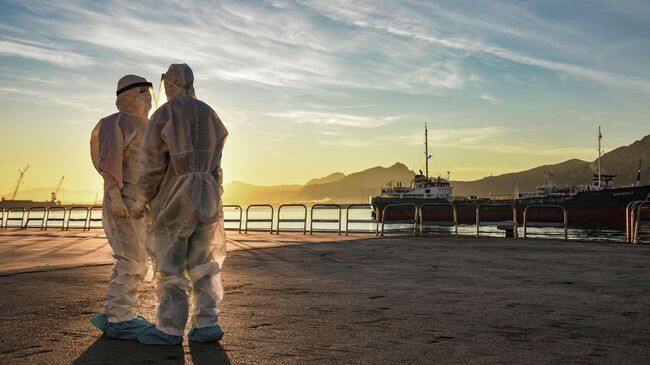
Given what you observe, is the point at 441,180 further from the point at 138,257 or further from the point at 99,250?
the point at 138,257

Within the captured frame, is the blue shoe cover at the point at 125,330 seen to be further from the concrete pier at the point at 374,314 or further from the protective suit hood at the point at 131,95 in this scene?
the protective suit hood at the point at 131,95

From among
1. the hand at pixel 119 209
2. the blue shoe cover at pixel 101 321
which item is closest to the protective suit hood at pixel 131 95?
the hand at pixel 119 209

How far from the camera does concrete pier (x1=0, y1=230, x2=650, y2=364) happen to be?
3482 mm

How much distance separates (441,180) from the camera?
275 feet

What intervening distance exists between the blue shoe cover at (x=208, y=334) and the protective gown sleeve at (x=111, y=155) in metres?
1.18

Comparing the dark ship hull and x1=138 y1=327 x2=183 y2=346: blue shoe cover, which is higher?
the dark ship hull

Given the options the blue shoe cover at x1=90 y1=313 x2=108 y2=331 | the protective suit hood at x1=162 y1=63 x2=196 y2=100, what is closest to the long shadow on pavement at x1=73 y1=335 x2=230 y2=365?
the blue shoe cover at x1=90 y1=313 x2=108 y2=331

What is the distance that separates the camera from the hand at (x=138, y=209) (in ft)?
13.0

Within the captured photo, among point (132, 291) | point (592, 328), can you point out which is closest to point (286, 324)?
point (132, 291)

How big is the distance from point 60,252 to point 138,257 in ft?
30.2

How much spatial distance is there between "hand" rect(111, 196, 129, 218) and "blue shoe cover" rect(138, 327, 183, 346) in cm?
86

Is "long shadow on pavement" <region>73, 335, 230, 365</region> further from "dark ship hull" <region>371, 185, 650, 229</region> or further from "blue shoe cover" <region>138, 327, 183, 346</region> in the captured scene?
"dark ship hull" <region>371, 185, 650, 229</region>

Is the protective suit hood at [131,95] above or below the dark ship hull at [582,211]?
below

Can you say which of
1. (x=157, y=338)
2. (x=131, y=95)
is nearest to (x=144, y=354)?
(x=157, y=338)
